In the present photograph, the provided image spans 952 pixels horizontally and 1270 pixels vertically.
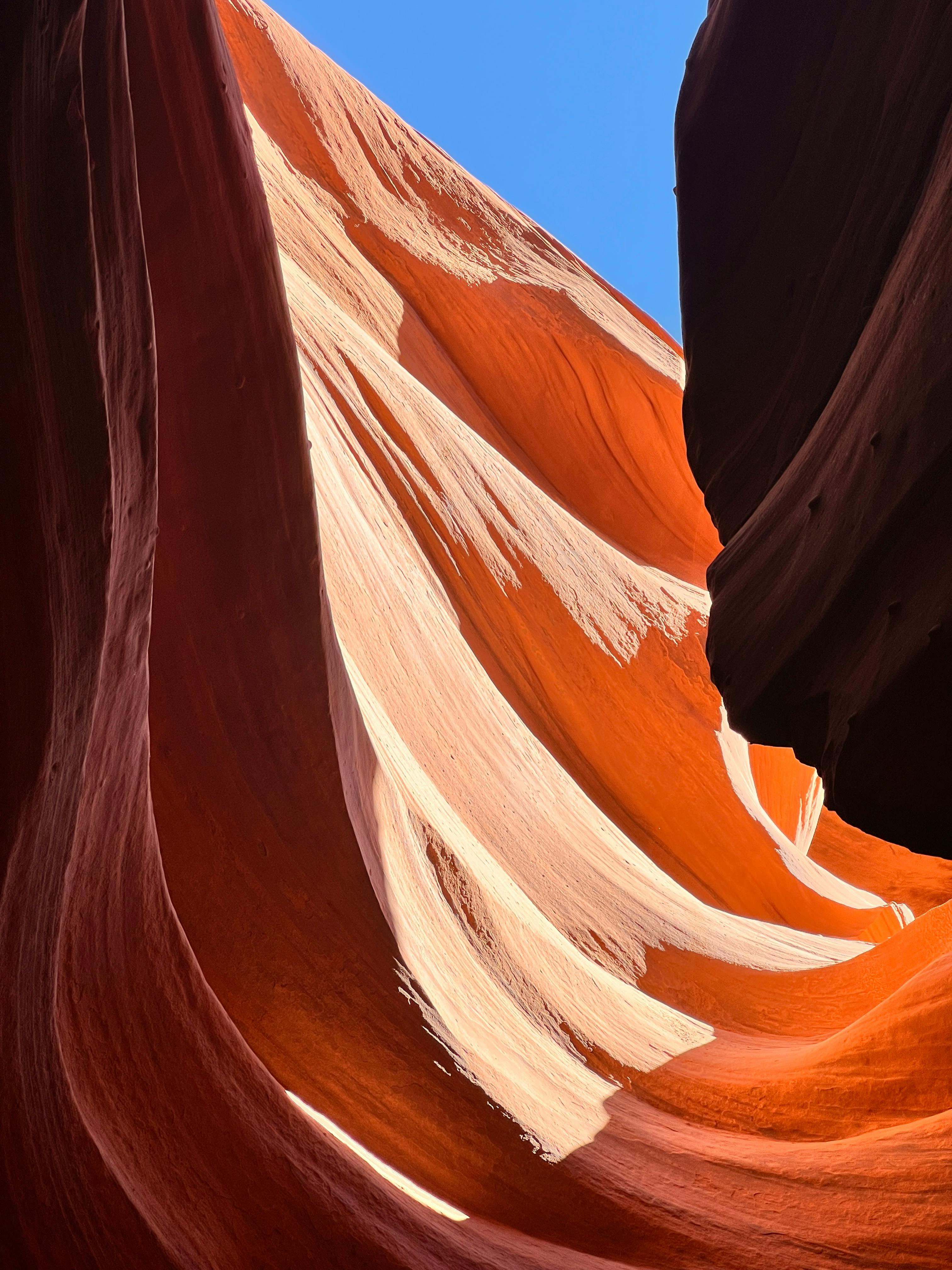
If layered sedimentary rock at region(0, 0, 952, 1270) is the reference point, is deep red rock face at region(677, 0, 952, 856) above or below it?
above

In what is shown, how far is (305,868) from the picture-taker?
3.08 metres

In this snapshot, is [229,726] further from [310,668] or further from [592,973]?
[592,973]

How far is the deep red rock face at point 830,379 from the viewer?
1.95 metres

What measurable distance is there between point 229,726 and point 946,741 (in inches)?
78.1

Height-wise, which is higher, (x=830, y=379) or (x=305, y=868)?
(x=830, y=379)

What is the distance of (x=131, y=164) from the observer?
193cm

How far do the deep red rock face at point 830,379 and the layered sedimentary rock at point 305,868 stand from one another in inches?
52.7

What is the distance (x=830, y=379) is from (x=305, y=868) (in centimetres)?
208

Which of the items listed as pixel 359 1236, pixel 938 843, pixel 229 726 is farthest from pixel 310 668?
pixel 938 843

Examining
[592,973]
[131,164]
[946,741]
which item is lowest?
[592,973]

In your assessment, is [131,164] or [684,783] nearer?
[131,164]

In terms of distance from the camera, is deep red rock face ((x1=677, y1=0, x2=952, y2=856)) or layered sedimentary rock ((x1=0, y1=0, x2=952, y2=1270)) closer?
layered sedimentary rock ((x1=0, y1=0, x2=952, y2=1270))

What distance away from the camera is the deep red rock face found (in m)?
1.95

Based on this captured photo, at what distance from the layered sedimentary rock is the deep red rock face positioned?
1339mm
